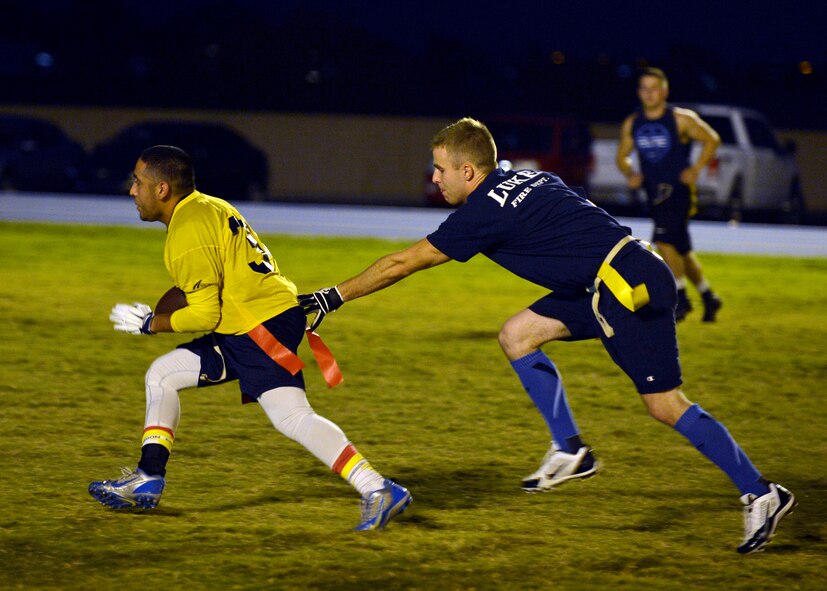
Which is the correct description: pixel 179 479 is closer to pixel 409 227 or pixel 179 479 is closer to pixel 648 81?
pixel 648 81

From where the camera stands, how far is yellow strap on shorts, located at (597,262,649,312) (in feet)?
18.4

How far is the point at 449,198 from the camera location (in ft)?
19.5

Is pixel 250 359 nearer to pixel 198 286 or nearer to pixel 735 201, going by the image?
pixel 198 286

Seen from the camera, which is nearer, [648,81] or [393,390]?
[393,390]

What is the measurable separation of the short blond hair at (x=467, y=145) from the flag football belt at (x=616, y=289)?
0.62m

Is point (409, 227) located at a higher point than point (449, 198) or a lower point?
lower

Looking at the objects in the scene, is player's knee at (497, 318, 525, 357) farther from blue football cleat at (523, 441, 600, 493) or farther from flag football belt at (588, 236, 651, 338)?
flag football belt at (588, 236, 651, 338)

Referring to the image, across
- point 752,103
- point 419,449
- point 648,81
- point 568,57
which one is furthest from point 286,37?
point 419,449

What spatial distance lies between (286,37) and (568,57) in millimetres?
10852

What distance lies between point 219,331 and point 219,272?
265mm

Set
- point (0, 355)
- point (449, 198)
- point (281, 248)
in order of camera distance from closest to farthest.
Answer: point (449, 198)
point (0, 355)
point (281, 248)

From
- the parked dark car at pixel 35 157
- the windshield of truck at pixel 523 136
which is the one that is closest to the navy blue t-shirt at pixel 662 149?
the windshield of truck at pixel 523 136

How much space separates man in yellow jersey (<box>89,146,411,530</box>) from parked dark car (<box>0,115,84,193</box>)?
23388mm

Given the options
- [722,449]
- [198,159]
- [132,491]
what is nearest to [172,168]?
[132,491]
